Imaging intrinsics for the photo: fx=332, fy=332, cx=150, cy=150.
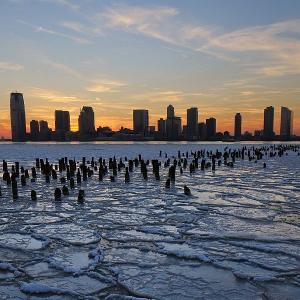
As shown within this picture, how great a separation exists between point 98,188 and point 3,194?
14.3 ft

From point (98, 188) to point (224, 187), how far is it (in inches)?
247

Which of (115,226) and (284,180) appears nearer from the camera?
(115,226)

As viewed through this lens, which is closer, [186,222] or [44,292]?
[44,292]

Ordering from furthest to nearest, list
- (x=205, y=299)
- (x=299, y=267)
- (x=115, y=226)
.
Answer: (x=115, y=226) → (x=299, y=267) → (x=205, y=299)

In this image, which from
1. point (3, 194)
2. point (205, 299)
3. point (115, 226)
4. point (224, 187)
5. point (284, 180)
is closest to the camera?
point (205, 299)

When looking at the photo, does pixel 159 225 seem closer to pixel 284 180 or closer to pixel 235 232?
pixel 235 232

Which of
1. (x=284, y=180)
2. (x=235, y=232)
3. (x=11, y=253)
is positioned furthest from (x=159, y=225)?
(x=284, y=180)

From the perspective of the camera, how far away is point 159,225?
30.3 feet

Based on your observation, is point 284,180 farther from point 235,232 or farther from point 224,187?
point 235,232

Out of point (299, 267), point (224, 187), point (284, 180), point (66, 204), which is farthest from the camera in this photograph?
point (284, 180)

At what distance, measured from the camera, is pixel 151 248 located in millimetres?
7348

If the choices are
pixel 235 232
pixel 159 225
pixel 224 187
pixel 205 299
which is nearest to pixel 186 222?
pixel 159 225

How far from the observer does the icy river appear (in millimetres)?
5430

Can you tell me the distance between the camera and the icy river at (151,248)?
543 centimetres
